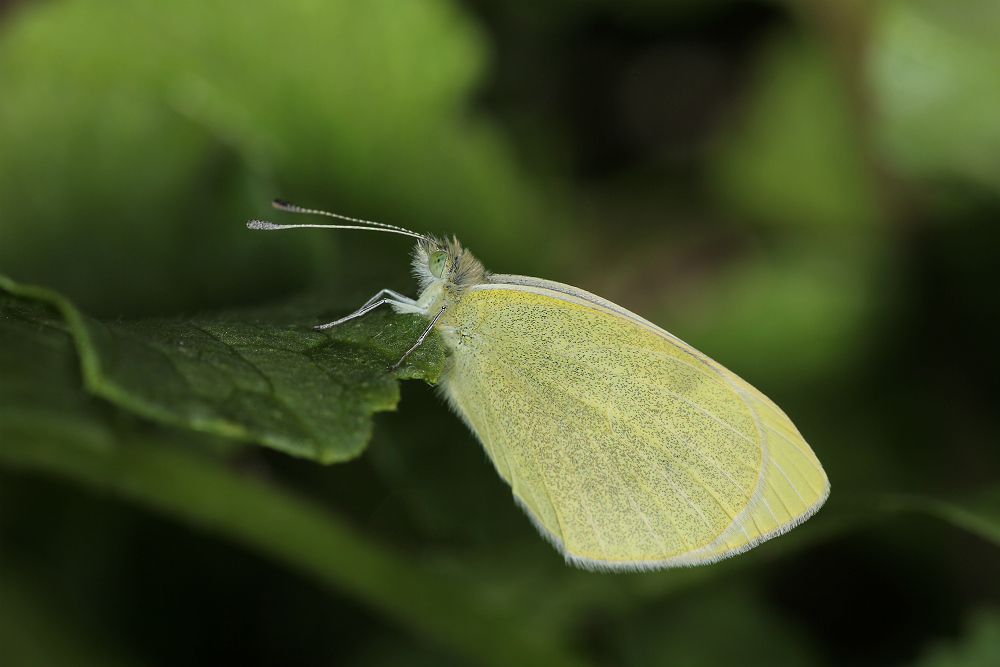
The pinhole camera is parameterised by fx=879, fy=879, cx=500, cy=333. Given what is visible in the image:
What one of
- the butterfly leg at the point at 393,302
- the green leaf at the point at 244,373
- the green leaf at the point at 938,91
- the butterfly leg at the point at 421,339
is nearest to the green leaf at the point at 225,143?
the butterfly leg at the point at 393,302

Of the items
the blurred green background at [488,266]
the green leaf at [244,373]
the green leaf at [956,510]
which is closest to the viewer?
the green leaf at [244,373]

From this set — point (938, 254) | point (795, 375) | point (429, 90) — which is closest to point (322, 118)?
point (429, 90)

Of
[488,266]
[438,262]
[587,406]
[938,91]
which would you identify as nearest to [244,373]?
[438,262]

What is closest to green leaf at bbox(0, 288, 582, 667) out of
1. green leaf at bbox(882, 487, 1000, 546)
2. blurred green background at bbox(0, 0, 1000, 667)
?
blurred green background at bbox(0, 0, 1000, 667)

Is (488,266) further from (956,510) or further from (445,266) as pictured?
(956,510)

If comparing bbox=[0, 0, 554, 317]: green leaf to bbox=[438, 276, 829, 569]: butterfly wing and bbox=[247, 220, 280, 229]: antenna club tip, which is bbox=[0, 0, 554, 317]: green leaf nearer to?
bbox=[247, 220, 280, 229]: antenna club tip

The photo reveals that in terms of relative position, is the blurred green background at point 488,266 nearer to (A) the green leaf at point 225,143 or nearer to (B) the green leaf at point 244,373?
(A) the green leaf at point 225,143
